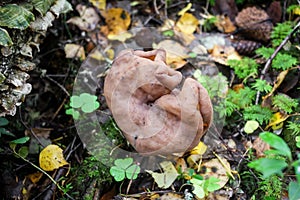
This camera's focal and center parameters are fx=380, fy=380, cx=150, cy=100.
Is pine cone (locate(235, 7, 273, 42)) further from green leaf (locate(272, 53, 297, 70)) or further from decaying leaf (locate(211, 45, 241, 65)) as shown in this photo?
green leaf (locate(272, 53, 297, 70))

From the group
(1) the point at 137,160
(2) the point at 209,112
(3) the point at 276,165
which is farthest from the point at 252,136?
(3) the point at 276,165

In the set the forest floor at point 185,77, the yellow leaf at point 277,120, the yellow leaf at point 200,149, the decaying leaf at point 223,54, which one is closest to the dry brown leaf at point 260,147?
the forest floor at point 185,77

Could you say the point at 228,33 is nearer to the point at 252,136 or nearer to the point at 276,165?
the point at 252,136

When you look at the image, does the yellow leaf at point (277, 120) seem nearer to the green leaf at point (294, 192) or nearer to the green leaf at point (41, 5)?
the green leaf at point (294, 192)

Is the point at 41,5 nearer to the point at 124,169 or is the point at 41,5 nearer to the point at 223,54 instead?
the point at 124,169

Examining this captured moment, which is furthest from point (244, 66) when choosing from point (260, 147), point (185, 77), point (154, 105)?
point (154, 105)

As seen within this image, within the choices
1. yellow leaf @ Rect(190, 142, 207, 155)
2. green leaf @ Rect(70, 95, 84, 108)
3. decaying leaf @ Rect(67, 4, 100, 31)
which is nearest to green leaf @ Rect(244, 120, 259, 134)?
yellow leaf @ Rect(190, 142, 207, 155)
